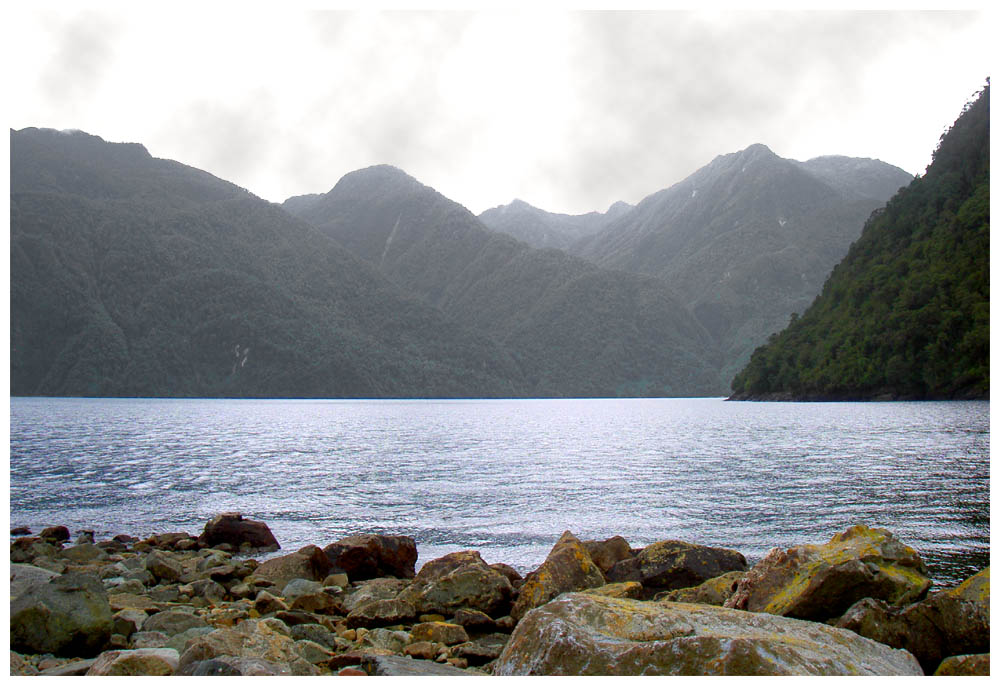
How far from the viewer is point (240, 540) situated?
19281mm

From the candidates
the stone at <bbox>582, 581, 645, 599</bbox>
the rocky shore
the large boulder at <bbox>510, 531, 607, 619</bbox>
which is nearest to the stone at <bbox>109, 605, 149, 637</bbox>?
the rocky shore

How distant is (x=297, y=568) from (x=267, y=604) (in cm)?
290

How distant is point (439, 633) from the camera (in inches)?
389

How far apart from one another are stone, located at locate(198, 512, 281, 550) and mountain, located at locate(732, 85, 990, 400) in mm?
94936

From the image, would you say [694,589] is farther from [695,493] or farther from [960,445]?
[960,445]

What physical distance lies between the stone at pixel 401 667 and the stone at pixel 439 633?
1534 mm

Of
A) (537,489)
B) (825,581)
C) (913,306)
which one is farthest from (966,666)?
(913,306)

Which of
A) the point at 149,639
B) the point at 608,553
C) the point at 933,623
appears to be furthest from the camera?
the point at 608,553

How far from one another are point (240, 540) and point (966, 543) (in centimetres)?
1686

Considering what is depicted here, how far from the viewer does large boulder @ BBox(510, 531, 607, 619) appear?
11.4 m

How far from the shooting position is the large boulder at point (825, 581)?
8.95 metres

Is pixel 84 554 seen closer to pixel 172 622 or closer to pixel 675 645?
pixel 172 622

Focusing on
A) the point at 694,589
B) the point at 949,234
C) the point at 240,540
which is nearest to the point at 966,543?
the point at 694,589

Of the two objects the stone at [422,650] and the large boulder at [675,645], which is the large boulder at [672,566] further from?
the large boulder at [675,645]
